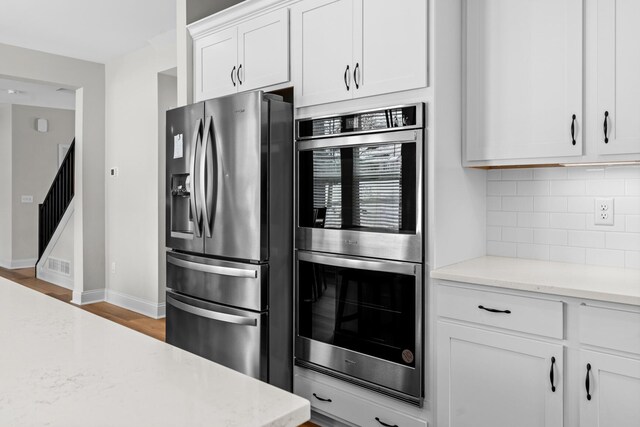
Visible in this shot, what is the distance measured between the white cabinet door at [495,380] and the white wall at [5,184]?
25.5 feet

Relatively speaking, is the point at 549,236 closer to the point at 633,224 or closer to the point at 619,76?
the point at 633,224

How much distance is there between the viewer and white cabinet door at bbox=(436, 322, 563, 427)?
1774 millimetres

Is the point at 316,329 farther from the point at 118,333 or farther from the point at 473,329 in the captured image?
the point at 118,333

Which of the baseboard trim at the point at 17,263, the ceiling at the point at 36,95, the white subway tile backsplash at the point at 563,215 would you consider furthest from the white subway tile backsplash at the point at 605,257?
the baseboard trim at the point at 17,263

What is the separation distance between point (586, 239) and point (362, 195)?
1.07 metres

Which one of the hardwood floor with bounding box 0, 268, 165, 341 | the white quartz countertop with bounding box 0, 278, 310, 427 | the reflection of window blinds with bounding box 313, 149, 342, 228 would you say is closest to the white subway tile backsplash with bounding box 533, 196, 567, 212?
the reflection of window blinds with bounding box 313, 149, 342, 228

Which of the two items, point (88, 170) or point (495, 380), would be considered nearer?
point (495, 380)

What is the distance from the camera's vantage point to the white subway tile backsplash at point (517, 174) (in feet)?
7.82

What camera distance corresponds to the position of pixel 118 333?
111 cm

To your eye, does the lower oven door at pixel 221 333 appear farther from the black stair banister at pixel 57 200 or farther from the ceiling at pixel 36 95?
the ceiling at pixel 36 95

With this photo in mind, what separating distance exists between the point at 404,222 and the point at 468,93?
71 centimetres

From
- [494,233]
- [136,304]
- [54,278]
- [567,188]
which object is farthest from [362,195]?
[54,278]

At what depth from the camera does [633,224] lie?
6.93 ft

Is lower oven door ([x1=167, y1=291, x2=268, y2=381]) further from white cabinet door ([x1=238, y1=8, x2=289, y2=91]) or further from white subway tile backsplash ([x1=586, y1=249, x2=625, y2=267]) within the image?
white subway tile backsplash ([x1=586, y1=249, x2=625, y2=267])
